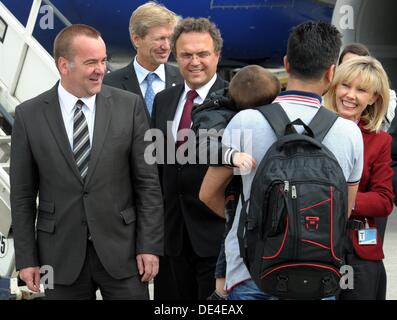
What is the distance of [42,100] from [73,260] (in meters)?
0.61

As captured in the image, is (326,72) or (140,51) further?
(140,51)

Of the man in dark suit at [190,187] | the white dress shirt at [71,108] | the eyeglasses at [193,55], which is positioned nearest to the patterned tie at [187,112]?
the man in dark suit at [190,187]

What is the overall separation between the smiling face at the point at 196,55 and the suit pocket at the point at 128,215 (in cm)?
65

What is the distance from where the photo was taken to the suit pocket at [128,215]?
10.5 feet

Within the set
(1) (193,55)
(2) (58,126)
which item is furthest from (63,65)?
(1) (193,55)

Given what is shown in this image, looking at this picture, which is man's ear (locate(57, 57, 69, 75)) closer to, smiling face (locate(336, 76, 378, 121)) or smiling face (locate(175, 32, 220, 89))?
smiling face (locate(175, 32, 220, 89))

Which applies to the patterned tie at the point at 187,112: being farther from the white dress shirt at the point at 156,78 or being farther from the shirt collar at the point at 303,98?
the shirt collar at the point at 303,98

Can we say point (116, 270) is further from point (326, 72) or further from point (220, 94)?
point (326, 72)

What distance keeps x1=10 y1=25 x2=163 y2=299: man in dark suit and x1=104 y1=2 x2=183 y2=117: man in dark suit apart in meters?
1.00

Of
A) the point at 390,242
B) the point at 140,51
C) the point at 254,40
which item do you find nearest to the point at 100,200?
the point at 140,51

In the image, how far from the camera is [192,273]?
359 cm

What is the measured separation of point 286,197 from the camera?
2375 millimetres

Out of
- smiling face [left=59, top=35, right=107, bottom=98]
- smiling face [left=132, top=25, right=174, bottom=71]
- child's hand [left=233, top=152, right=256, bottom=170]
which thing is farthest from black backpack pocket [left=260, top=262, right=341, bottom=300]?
smiling face [left=132, top=25, right=174, bottom=71]

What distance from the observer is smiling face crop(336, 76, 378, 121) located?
324cm
